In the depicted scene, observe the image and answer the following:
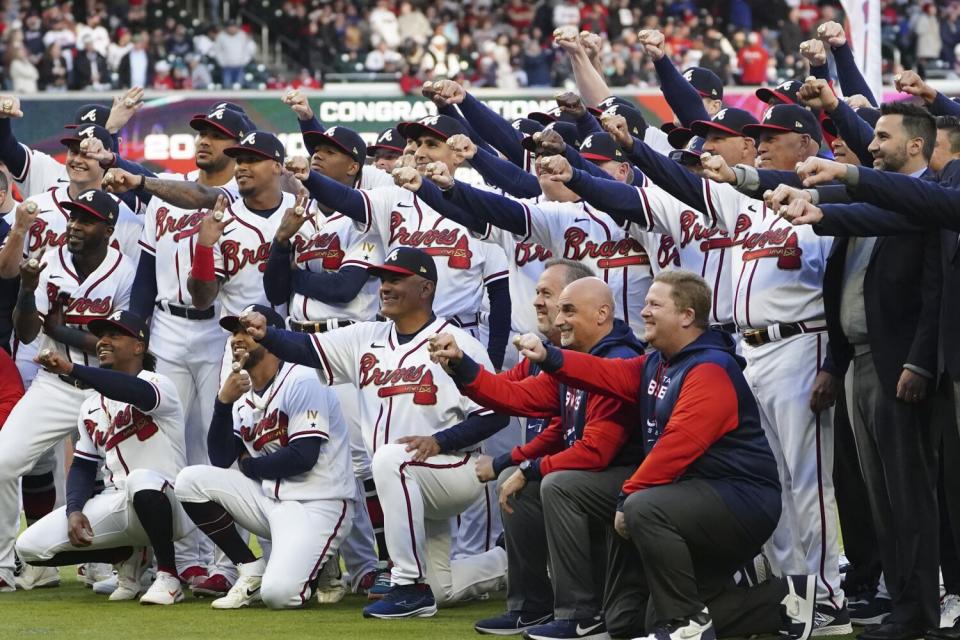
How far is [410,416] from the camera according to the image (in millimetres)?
6594

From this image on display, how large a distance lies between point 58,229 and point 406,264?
217 cm

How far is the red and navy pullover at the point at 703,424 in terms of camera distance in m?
5.23

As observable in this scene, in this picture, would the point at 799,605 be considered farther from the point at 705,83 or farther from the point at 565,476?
the point at 705,83

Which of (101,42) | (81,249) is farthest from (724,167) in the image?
(101,42)

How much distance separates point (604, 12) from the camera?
79.3ft

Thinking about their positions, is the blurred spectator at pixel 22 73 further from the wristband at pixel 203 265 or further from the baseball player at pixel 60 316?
the wristband at pixel 203 265

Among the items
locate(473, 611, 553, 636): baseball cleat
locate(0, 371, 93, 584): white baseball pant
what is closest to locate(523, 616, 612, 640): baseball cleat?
locate(473, 611, 553, 636): baseball cleat

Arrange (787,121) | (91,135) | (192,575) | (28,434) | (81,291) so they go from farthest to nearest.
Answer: (91,135)
(81,291)
(28,434)
(192,575)
(787,121)

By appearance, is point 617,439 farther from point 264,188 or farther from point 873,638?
point 264,188

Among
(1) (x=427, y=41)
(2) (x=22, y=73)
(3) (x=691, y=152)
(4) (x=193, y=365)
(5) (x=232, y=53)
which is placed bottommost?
(4) (x=193, y=365)

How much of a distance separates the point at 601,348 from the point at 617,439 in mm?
369

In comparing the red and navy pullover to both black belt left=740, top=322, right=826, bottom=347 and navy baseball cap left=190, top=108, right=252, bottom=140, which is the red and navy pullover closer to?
black belt left=740, top=322, right=826, bottom=347

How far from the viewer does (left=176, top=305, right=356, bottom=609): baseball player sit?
21.4ft

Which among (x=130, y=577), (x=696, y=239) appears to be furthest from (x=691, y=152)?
(x=130, y=577)
